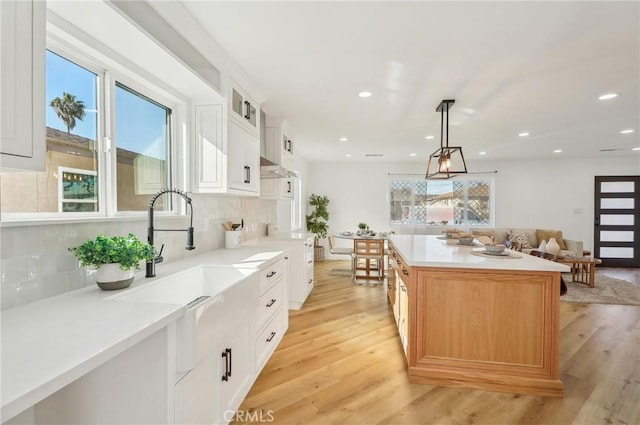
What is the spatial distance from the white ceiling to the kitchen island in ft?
5.04

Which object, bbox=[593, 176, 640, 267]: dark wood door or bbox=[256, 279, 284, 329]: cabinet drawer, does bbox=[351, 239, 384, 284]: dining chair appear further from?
bbox=[593, 176, 640, 267]: dark wood door

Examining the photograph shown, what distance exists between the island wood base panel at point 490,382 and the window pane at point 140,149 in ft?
7.50

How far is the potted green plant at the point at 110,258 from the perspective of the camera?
1.29m

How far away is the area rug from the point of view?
13.4 ft

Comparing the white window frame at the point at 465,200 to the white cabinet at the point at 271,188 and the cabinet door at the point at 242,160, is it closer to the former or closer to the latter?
the white cabinet at the point at 271,188

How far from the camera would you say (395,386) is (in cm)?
211

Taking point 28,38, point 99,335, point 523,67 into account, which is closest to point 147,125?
point 28,38

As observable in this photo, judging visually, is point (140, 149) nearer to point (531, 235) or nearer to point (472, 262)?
point (472, 262)

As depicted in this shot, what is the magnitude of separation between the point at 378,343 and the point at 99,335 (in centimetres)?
243

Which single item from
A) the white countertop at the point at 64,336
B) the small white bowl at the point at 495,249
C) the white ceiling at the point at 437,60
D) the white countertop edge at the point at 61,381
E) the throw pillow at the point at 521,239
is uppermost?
the white ceiling at the point at 437,60

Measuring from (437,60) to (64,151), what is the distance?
2433 mm

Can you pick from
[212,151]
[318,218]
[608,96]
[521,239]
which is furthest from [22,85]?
[521,239]

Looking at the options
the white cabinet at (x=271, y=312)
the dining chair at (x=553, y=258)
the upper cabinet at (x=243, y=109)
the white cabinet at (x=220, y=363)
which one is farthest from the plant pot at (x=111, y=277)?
the dining chair at (x=553, y=258)

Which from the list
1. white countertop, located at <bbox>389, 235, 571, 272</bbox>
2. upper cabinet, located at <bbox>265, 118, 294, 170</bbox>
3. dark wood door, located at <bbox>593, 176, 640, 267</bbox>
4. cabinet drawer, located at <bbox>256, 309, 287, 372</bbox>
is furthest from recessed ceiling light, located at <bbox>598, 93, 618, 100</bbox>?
dark wood door, located at <bbox>593, 176, 640, 267</bbox>
